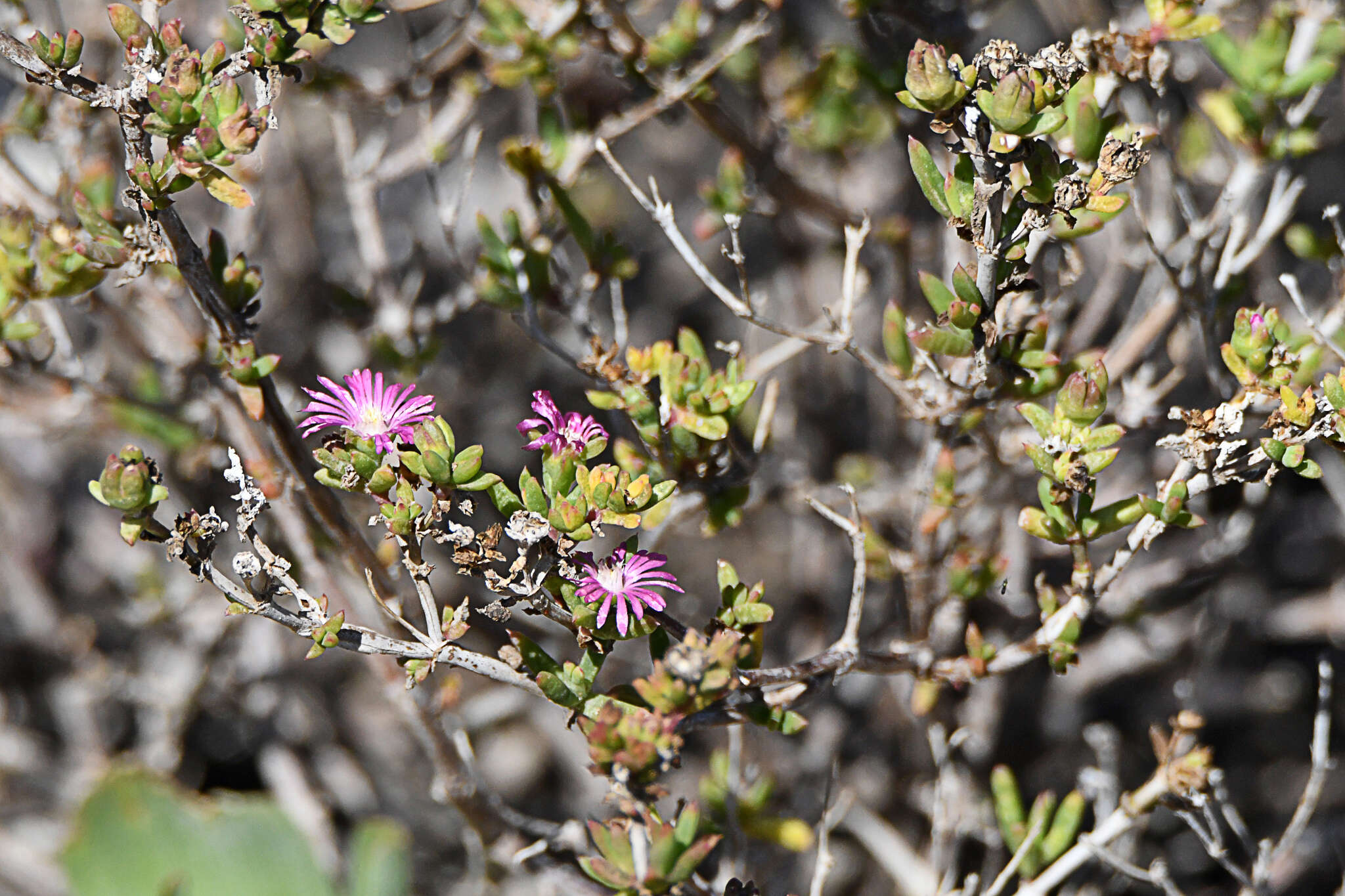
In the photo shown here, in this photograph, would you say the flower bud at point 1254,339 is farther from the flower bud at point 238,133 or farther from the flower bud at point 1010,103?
the flower bud at point 238,133

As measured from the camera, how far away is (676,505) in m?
1.69

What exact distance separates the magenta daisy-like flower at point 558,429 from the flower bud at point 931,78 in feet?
1.67

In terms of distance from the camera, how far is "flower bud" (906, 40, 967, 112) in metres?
1.13

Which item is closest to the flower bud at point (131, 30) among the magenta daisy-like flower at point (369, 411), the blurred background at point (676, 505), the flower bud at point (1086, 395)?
the magenta daisy-like flower at point (369, 411)

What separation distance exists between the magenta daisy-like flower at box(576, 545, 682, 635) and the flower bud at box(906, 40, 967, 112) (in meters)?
0.59

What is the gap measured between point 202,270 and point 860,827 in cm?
163

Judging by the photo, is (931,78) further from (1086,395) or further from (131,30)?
→ (131,30)

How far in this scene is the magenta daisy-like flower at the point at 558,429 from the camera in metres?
1.21

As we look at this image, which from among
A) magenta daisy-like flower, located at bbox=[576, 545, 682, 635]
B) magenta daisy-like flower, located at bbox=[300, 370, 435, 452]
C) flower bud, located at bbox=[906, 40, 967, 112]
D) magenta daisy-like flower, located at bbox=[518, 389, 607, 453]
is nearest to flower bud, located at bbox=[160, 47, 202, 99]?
magenta daisy-like flower, located at bbox=[300, 370, 435, 452]

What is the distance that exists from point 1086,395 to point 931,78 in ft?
1.34

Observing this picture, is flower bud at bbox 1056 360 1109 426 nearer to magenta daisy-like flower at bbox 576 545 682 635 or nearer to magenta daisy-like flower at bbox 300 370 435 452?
magenta daisy-like flower at bbox 576 545 682 635

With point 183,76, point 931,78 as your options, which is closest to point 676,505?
point 931,78

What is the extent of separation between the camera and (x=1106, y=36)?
1.49 metres

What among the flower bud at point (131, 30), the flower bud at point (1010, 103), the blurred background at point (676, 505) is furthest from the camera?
the blurred background at point (676, 505)
